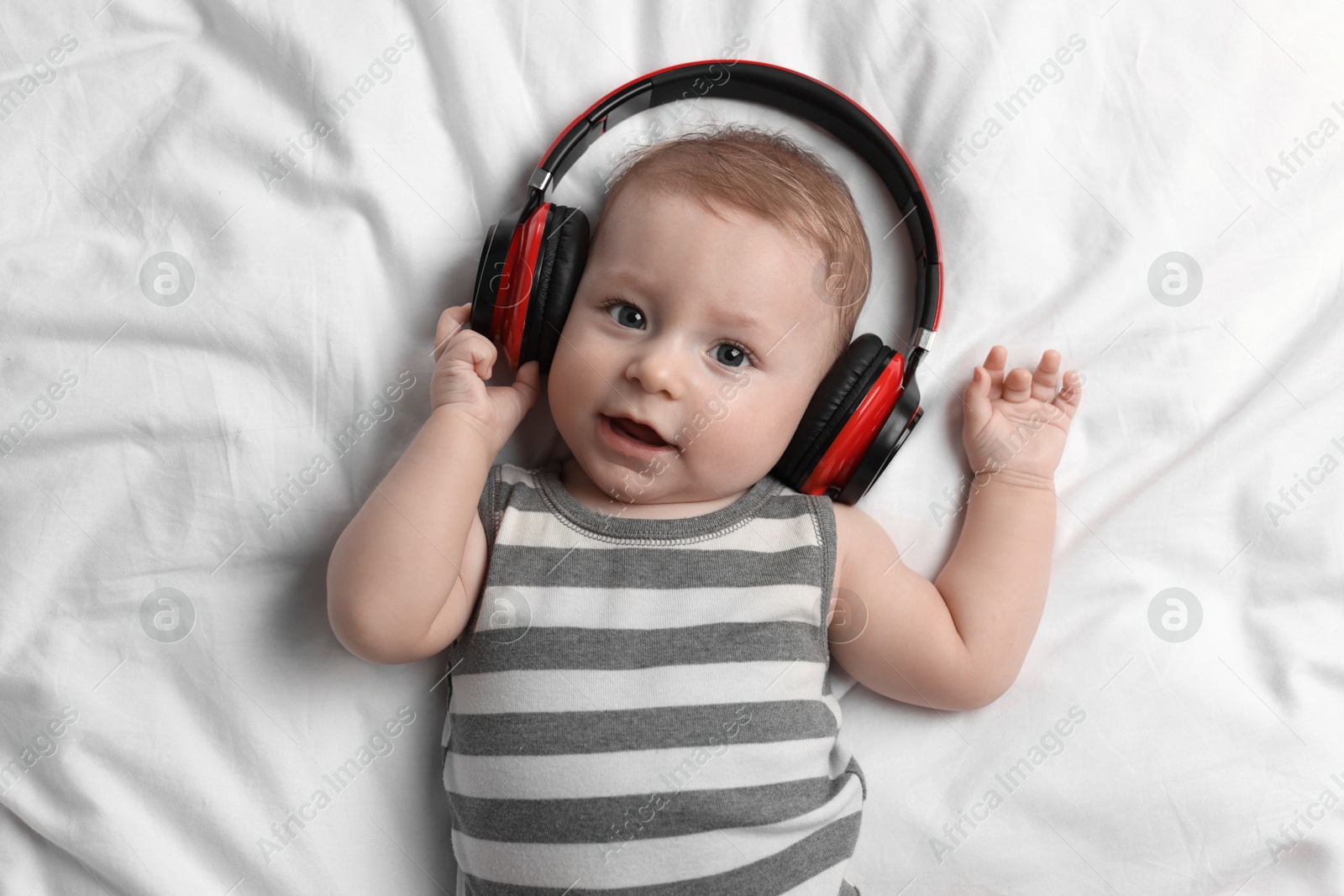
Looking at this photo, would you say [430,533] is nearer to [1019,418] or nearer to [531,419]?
[531,419]

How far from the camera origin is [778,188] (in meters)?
1.45

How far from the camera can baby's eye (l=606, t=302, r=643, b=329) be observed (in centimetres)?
144

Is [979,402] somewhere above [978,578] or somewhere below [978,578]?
above

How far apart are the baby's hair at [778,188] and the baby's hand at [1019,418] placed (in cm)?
23

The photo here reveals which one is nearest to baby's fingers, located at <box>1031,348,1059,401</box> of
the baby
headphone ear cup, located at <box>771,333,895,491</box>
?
the baby

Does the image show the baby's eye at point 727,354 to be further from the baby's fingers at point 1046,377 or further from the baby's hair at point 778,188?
the baby's fingers at point 1046,377

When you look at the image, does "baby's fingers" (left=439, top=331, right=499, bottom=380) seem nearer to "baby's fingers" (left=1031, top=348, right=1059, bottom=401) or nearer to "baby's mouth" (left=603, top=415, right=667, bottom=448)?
"baby's mouth" (left=603, top=415, right=667, bottom=448)

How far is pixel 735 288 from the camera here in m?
1.40

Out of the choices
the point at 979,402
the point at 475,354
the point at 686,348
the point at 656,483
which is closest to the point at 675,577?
the point at 656,483

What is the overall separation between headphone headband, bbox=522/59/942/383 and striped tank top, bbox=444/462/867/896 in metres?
0.38

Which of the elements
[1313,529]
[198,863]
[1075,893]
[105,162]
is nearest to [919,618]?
[1075,893]

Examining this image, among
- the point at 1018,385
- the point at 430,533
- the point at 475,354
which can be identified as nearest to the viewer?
the point at 430,533

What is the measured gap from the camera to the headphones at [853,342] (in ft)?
4.71

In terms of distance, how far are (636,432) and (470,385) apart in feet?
0.81
